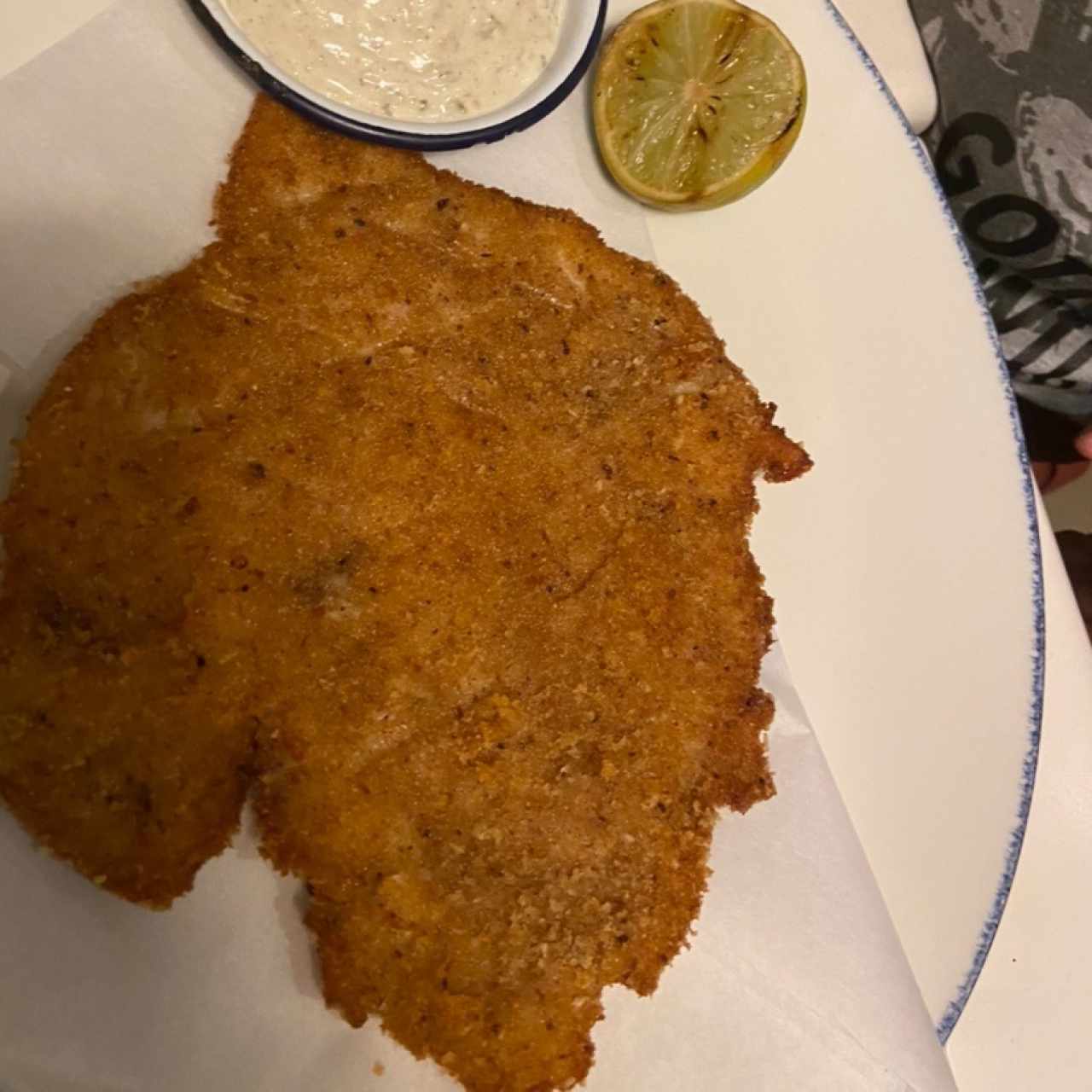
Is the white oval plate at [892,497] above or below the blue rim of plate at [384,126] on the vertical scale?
below

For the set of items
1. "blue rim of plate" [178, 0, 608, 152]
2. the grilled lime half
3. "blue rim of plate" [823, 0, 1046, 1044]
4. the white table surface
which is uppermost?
"blue rim of plate" [178, 0, 608, 152]

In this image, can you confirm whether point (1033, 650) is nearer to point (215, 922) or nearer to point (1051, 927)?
point (1051, 927)

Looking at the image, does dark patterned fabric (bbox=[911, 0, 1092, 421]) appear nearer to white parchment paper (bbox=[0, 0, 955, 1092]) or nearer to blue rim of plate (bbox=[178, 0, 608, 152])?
blue rim of plate (bbox=[178, 0, 608, 152])

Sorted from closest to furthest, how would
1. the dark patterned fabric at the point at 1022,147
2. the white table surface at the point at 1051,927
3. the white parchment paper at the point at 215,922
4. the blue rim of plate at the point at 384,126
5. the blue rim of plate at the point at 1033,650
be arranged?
the white parchment paper at the point at 215,922
the blue rim of plate at the point at 384,126
the blue rim of plate at the point at 1033,650
the white table surface at the point at 1051,927
the dark patterned fabric at the point at 1022,147

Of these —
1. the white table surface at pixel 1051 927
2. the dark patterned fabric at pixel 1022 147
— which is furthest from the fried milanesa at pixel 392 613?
the dark patterned fabric at pixel 1022 147

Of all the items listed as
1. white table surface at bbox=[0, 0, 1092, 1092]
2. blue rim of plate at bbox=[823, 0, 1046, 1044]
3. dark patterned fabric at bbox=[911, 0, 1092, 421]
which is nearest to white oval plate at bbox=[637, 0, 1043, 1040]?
blue rim of plate at bbox=[823, 0, 1046, 1044]

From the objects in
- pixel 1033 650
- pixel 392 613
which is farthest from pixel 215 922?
pixel 1033 650

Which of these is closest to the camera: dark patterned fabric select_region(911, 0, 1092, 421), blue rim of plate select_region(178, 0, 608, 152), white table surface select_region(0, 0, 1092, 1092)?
blue rim of plate select_region(178, 0, 608, 152)

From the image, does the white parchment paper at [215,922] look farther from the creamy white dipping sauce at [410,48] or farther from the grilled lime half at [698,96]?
the grilled lime half at [698,96]
